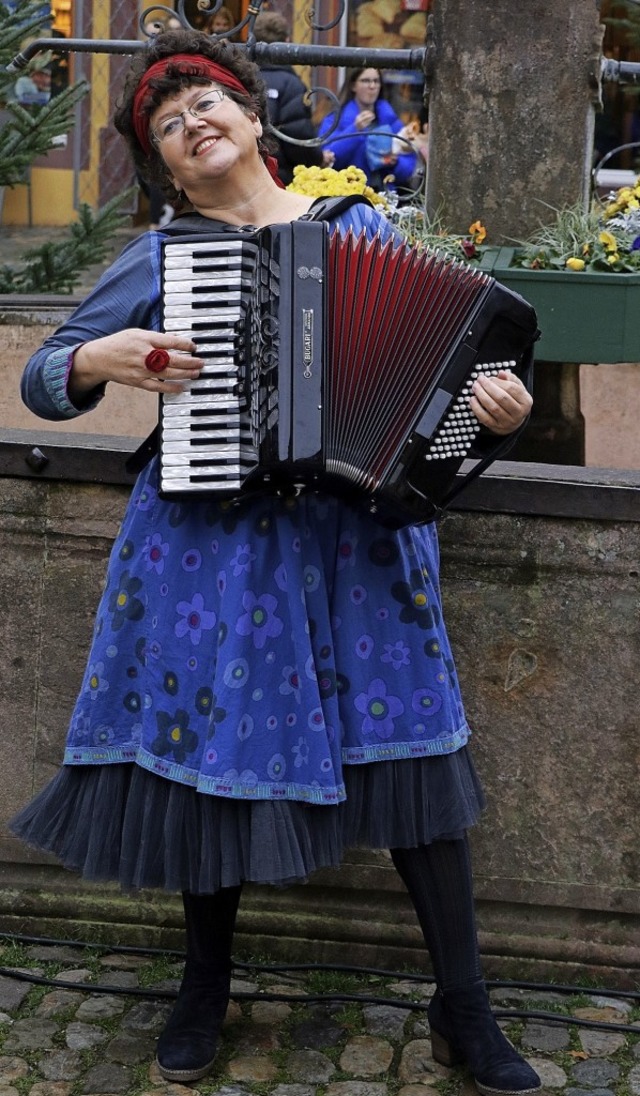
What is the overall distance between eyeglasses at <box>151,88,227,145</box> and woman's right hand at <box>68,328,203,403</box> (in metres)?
0.35

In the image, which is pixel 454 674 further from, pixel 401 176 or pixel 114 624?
pixel 401 176

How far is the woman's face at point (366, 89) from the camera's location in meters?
9.50

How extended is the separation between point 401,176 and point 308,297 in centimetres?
680

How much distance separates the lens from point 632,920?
3.16 metres

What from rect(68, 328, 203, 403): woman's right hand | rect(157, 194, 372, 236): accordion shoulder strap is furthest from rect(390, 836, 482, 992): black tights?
rect(157, 194, 372, 236): accordion shoulder strap

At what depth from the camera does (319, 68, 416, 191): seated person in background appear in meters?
8.96

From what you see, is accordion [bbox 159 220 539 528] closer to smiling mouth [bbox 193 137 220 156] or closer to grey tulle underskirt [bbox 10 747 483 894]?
smiling mouth [bbox 193 137 220 156]

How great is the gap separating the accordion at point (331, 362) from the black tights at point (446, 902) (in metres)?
0.62

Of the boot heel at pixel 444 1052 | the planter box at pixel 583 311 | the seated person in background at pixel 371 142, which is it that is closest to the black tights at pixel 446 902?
the boot heel at pixel 444 1052

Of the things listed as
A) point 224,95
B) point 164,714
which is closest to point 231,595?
point 164,714

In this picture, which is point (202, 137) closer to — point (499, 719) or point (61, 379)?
point (61, 379)

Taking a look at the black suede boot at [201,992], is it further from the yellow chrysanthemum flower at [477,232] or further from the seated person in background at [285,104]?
the seated person in background at [285,104]

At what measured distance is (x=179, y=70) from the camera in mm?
2568

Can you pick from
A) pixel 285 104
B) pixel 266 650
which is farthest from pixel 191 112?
pixel 285 104
